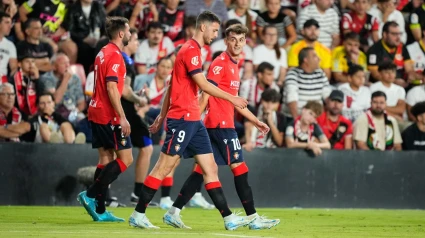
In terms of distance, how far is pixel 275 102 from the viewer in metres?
16.6

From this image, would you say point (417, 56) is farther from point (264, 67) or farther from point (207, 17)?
point (207, 17)

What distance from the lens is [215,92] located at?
9.86 m

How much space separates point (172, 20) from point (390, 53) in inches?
184

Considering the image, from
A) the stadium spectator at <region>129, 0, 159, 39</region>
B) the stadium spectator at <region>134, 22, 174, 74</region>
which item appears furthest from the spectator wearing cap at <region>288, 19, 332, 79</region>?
the stadium spectator at <region>129, 0, 159, 39</region>

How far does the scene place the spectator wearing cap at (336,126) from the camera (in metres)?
17.3

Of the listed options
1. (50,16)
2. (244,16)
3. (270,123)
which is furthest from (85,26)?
(270,123)

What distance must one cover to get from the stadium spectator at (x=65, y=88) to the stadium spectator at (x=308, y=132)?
148 inches

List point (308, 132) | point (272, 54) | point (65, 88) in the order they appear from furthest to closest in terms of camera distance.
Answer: point (272, 54) < point (308, 132) < point (65, 88)

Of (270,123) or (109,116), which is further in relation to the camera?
(270,123)

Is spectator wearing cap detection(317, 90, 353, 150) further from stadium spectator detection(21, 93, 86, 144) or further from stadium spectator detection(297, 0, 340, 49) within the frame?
stadium spectator detection(21, 93, 86, 144)

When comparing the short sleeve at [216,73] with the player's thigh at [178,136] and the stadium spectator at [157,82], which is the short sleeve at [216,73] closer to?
the player's thigh at [178,136]

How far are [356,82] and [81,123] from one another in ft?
18.5

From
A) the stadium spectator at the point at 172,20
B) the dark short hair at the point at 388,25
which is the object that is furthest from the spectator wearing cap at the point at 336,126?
the stadium spectator at the point at 172,20

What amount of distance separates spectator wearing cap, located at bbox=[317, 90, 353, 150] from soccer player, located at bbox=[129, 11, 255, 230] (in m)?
7.51
